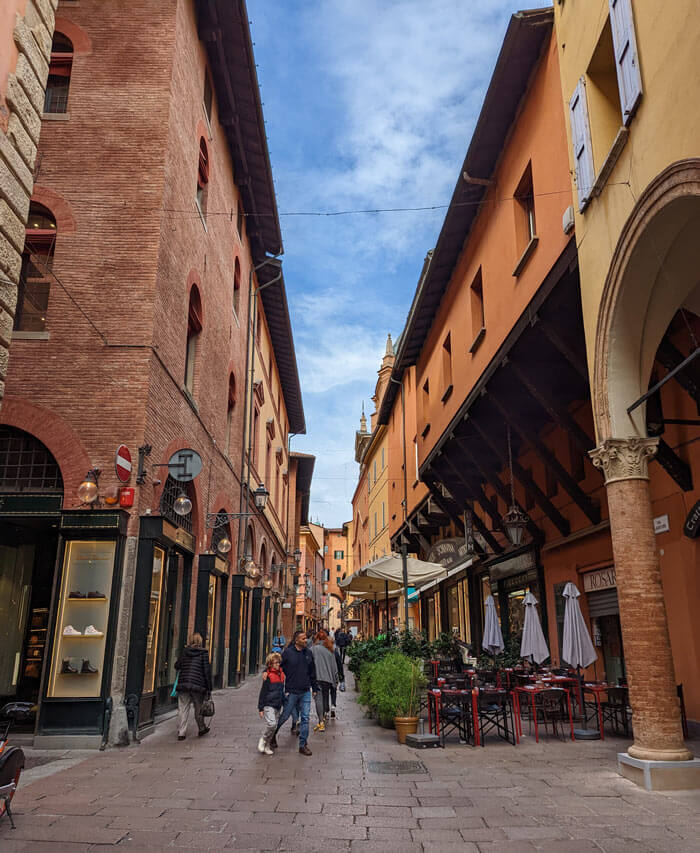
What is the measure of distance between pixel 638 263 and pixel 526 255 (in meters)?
3.97

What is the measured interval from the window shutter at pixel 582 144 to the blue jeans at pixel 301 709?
7.52 metres

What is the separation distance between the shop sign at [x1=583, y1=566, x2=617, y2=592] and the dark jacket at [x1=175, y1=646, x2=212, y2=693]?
6.95 metres

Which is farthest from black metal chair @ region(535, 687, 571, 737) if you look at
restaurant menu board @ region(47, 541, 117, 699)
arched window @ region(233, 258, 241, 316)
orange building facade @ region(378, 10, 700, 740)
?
arched window @ region(233, 258, 241, 316)

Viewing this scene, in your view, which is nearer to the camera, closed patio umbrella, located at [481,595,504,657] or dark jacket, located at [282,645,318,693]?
dark jacket, located at [282,645,318,693]

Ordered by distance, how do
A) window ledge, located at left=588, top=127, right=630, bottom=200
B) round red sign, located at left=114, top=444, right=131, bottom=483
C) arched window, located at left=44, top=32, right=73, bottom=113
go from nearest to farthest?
window ledge, located at left=588, top=127, right=630, bottom=200
round red sign, located at left=114, top=444, right=131, bottom=483
arched window, located at left=44, top=32, right=73, bottom=113

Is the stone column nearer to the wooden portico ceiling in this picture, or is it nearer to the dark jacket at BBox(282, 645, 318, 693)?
the wooden portico ceiling

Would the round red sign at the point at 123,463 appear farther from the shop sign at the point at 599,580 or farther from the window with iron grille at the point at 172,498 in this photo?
the shop sign at the point at 599,580

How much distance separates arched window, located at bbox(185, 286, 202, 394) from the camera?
1522 centimetres

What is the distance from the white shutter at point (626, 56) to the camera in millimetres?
7621

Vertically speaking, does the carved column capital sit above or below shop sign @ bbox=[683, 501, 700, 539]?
above

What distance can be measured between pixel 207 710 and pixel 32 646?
175 inches

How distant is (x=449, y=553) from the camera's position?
17.5m

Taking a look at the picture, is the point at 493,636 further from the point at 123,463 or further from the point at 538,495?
the point at 123,463

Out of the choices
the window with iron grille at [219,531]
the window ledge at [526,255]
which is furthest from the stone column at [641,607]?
the window with iron grille at [219,531]
